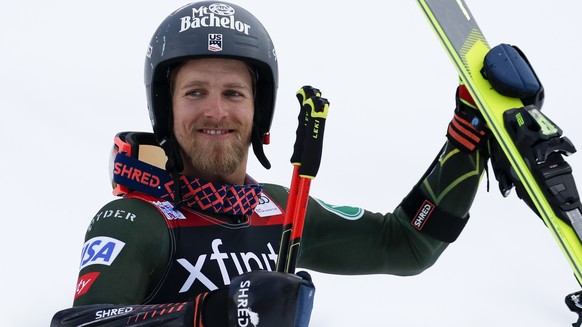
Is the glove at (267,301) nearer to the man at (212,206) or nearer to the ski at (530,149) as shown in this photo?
the man at (212,206)

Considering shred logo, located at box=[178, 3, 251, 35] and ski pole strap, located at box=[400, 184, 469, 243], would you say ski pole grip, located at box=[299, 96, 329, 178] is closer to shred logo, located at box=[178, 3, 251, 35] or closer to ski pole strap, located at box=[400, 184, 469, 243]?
shred logo, located at box=[178, 3, 251, 35]

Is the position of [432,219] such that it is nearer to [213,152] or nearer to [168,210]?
[213,152]

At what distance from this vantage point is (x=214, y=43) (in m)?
4.18

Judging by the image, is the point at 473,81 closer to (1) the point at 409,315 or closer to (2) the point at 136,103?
(1) the point at 409,315

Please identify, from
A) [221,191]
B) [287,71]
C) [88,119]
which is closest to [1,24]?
[88,119]

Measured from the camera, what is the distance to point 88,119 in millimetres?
7750

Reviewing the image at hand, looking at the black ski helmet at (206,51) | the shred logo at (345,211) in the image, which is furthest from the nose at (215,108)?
the shred logo at (345,211)

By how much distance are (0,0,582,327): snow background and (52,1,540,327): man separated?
58.6 inches

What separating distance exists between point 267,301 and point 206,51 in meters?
1.26

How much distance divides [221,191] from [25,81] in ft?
14.1

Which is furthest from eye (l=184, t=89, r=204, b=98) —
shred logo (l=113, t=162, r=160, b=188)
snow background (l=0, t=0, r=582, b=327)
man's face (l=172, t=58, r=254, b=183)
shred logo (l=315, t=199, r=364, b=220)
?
snow background (l=0, t=0, r=582, b=327)

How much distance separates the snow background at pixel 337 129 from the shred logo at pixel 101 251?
6.74ft

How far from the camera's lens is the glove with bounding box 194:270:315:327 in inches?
129

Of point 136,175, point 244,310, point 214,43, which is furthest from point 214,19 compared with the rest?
point 244,310
